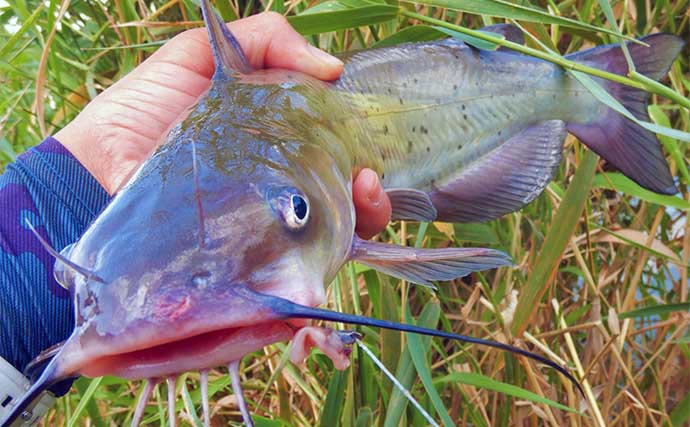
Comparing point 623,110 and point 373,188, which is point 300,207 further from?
point 623,110

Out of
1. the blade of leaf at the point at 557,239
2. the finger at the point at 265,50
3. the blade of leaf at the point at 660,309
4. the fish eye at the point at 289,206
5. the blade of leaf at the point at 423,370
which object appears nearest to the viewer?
the fish eye at the point at 289,206

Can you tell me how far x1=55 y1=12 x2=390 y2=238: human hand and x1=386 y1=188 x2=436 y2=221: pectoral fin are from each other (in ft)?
0.11

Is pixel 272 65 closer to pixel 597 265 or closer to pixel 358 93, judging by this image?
pixel 358 93

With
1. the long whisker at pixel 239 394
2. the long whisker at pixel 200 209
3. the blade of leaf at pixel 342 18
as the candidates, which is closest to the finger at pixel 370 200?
the blade of leaf at pixel 342 18

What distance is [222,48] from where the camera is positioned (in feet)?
3.74

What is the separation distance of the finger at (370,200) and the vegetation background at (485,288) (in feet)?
0.59

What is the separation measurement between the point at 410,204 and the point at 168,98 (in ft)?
1.76

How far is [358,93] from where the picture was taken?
130 centimetres

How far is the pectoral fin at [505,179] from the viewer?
145 cm

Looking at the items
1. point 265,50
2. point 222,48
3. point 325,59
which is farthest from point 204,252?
point 265,50

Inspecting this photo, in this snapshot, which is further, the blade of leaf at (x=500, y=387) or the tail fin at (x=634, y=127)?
the tail fin at (x=634, y=127)

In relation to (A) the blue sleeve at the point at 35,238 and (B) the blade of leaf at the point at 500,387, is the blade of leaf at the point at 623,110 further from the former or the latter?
(A) the blue sleeve at the point at 35,238

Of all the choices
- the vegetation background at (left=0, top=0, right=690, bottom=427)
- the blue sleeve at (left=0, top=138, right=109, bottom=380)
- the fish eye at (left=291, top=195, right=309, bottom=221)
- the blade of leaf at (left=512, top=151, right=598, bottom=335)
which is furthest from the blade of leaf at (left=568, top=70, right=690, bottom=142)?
the blue sleeve at (left=0, top=138, right=109, bottom=380)

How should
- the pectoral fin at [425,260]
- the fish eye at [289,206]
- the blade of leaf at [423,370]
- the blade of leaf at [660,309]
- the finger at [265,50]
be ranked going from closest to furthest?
1. the fish eye at [289,206]
2. the pectoral fin at [425,260]
3. the blade of leaf at [423,370]
4. the finger at [265,50]
5. the blade of leaf at [660,309]
